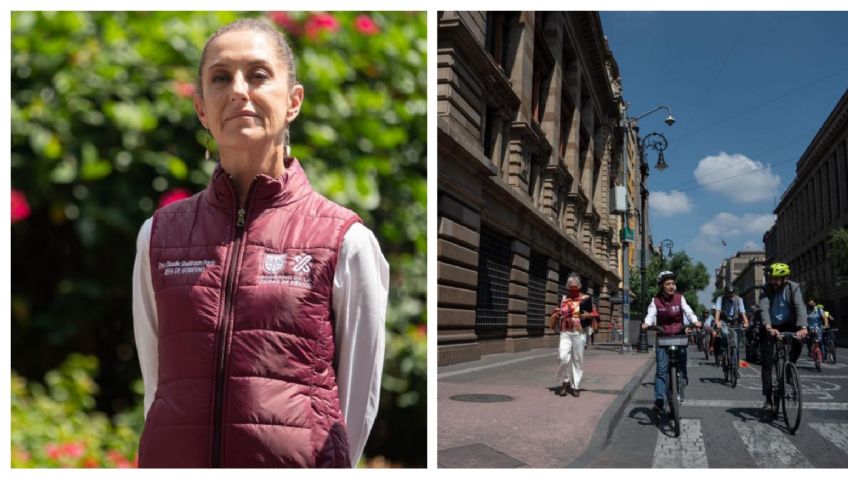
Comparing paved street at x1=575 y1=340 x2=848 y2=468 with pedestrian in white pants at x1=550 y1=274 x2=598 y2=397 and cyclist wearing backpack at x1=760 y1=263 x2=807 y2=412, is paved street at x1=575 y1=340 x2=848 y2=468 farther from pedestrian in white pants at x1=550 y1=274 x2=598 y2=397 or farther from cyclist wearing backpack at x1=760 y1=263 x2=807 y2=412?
pedestrian in white pants at x1=550 y1=274 x2=598 y2=397

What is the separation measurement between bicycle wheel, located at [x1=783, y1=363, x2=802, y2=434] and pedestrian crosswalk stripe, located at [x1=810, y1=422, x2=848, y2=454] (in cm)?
29

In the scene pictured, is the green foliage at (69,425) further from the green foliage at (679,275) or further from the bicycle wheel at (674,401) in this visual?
the green foliage at (679,275)

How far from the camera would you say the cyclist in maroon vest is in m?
7.63

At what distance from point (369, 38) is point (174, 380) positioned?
2.28 metres

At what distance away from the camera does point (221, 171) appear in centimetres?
269

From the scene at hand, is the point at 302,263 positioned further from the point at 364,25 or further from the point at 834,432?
the point at 834,432

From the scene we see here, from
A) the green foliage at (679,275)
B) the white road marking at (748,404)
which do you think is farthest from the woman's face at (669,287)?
the green foliage at (679,275)

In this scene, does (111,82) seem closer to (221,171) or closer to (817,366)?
(221,171)

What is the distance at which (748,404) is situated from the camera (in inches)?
360

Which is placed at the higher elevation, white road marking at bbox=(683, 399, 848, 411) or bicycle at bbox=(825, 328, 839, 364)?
bicycle at bbox=(825, 328, 839, 364)

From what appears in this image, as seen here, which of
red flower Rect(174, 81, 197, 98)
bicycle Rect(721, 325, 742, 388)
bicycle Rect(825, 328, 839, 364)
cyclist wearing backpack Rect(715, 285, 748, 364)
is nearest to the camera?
red flower Rect(174, 81, 197, 98)

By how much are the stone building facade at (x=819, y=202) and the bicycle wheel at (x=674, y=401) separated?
1.63 meters

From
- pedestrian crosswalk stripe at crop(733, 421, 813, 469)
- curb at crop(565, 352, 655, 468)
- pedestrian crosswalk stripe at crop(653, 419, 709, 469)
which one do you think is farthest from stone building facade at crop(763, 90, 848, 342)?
curb at crop(565, 352, 655, 468)

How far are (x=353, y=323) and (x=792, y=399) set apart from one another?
20.1ft
